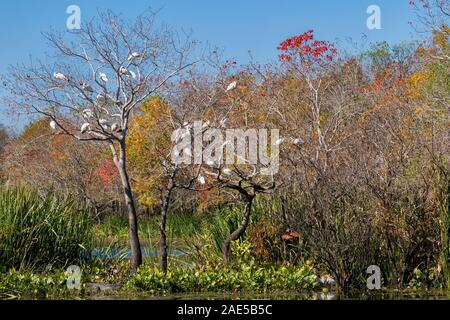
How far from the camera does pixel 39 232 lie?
1182 centimetres

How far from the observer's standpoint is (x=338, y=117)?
2059 centimetres

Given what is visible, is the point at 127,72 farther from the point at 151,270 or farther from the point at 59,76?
the point at 151,270

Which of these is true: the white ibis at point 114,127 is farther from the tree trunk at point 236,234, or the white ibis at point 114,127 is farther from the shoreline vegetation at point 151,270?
the tree trunk at point 236,234

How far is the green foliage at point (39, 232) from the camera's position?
11.5 metres

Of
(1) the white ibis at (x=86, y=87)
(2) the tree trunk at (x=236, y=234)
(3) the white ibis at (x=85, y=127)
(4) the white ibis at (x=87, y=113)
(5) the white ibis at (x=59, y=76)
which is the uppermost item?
(5) the white ibis at (x=59, y=76)

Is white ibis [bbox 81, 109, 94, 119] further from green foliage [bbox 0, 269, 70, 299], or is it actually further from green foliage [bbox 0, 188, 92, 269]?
green foliage [bbox 0, 269, 70, 299]

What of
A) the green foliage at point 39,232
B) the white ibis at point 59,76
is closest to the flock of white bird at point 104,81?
the white ibis at point 59,76

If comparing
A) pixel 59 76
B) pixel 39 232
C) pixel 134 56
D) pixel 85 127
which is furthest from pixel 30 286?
pixel 134 56

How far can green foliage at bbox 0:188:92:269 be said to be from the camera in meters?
11.5

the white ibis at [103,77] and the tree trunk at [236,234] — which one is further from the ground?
the white ibis at [103,77]

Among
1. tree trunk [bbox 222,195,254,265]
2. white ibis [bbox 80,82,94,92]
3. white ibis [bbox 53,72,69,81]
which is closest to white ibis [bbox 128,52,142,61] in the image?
white ibis [bbox 80,82,94,92]

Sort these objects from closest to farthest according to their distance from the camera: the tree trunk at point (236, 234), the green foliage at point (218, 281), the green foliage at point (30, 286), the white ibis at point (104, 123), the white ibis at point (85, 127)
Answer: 1. the green foliage at point (30, 286)
2. the green foliage at point (218, 281)
3. the white ibis at point (85, 127)
4. the white ibis at point (104, 123)
5. the tree trunk at point (236, 234)
